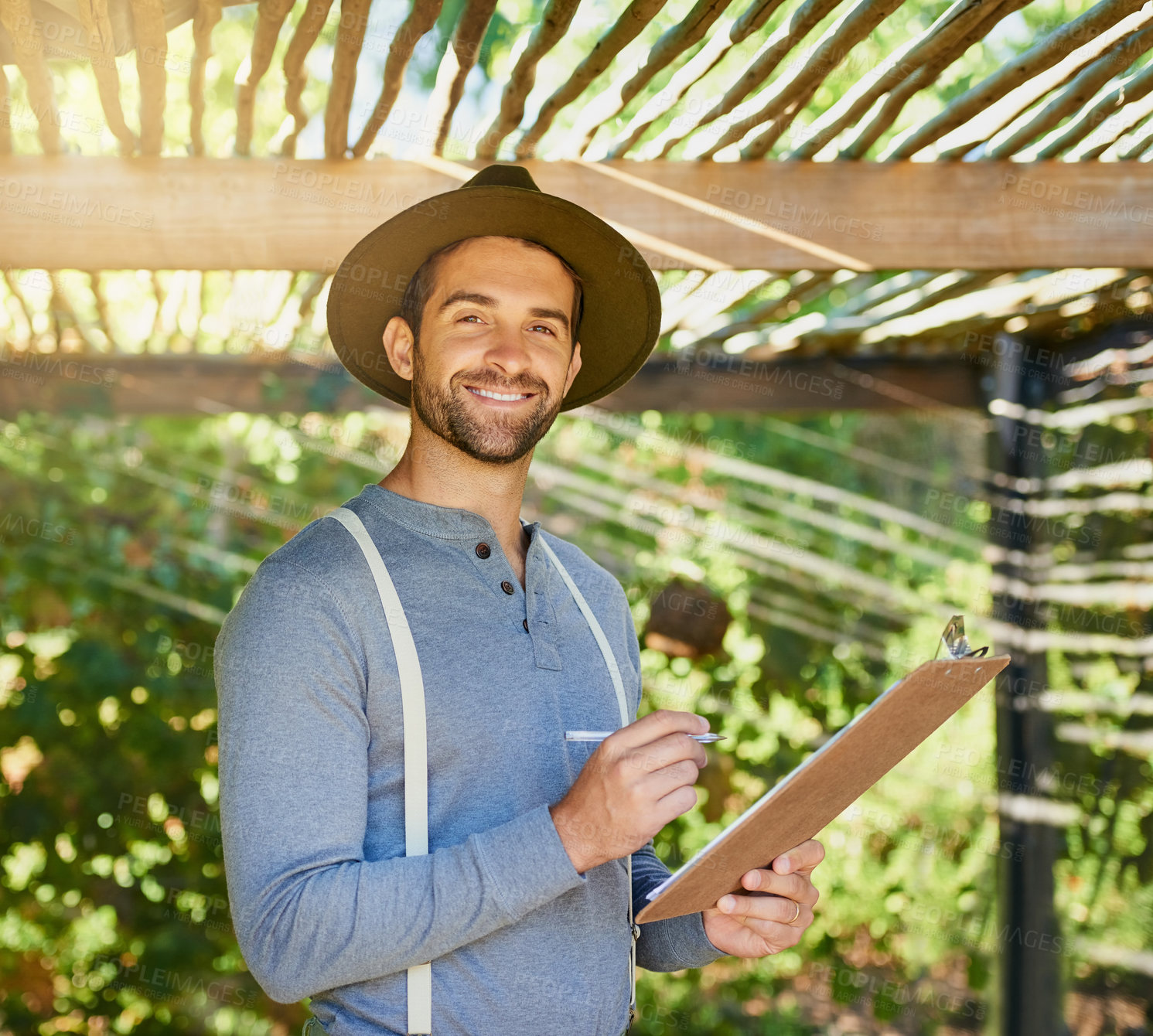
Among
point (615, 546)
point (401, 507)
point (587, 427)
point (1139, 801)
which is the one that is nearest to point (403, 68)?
point (401, 507)

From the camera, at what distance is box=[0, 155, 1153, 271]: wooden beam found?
217 centimetres

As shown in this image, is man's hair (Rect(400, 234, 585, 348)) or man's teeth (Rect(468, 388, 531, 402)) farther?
man's hair (Rect(400, 234, 585, 348))

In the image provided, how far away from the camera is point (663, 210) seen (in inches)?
90.0

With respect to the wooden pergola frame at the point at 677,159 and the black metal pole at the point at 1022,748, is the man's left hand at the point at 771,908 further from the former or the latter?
the black metal pole at the point at 1022,748

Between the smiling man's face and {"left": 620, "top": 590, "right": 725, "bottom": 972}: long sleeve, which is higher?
the smiling man's face

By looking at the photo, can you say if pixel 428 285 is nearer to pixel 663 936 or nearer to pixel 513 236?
pixel 513 236

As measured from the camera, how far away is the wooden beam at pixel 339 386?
389cm

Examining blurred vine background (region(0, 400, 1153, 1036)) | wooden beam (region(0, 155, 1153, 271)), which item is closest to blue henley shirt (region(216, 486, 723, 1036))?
wooden beam (region(0, 155, 1153, 271))

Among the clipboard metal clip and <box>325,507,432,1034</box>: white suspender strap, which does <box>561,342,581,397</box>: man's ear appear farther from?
the clipboard metal clip

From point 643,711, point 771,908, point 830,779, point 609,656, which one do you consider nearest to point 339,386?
point 643,711

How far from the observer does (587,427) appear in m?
5.66

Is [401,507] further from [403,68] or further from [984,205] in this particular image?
[984,205]

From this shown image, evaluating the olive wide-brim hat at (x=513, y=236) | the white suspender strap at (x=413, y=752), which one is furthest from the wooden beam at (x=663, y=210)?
the white suspender strap at (x=413, y=752)

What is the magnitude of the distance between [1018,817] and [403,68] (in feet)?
10.2
